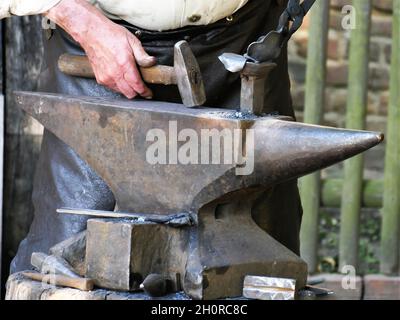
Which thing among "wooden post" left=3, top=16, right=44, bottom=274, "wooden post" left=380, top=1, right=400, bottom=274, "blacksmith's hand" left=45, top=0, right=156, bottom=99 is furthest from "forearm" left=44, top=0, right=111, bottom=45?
"wooden post" left=380, top=1, right=400, bottom=274

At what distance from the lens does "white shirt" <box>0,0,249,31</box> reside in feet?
7.82

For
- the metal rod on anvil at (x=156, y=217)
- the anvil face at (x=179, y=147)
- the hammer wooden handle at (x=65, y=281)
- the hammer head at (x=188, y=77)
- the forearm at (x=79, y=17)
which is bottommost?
the hammer wooden handle at (x=65, y=281)

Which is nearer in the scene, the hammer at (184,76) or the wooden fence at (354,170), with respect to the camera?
the hammer at (184,76)

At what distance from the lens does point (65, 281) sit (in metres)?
2.15

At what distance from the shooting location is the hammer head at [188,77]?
2.18 m

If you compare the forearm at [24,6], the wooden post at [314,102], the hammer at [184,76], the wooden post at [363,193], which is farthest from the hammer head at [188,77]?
the wooden post at [363,193]

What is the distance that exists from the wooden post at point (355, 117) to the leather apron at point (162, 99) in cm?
129

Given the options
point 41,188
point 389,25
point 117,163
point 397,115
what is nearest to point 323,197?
point 397,115

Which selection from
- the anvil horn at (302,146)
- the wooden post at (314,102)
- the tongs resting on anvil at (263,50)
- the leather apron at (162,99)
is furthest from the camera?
the wooden post at (314,102)

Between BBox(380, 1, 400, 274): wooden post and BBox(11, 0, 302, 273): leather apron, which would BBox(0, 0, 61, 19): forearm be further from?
BBox(380, 1, 400, 274): wooden post

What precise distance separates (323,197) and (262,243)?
194 centimetres

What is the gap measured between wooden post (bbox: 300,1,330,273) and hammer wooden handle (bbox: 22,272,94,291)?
1921 mm

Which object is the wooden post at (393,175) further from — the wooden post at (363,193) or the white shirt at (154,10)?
the white shirt at (154,10)

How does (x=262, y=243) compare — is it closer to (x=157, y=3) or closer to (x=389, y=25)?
(x=157, y=3)
